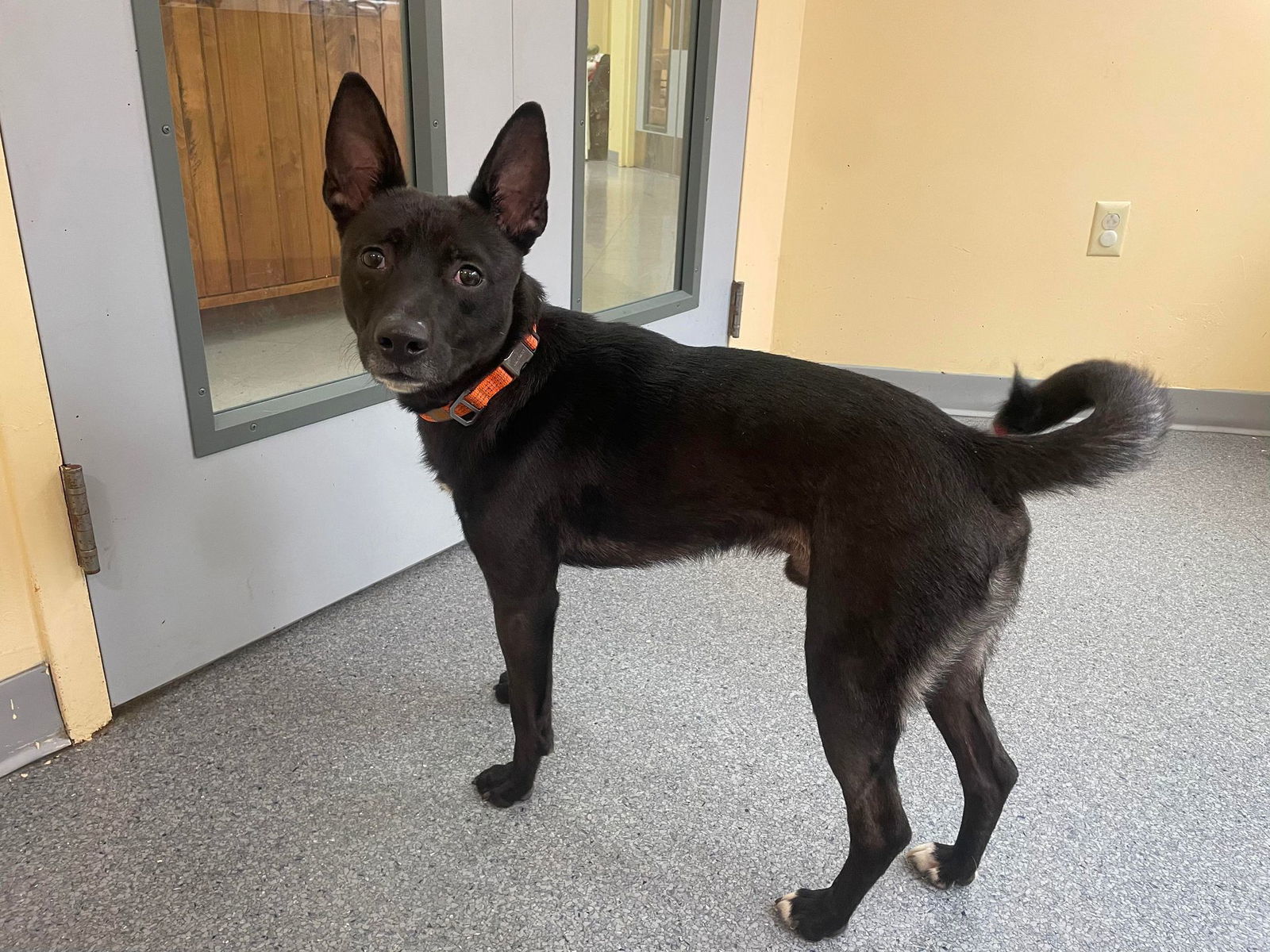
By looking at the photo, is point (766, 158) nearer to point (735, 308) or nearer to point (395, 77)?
point (735, 308)

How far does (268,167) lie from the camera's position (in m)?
1.79

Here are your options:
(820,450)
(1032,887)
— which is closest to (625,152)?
(820,450)

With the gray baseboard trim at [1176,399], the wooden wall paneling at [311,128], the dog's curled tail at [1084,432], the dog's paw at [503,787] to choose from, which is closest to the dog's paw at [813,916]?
the dog's paw at [503,787]

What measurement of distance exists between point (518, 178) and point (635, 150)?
147cm

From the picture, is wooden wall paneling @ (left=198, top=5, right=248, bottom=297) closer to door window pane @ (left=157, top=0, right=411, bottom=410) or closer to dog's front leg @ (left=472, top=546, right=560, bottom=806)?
door window pane @ (left=157, top=0, right=411, bottom=410)

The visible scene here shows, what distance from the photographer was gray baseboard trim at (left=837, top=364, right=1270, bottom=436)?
10.1 feet

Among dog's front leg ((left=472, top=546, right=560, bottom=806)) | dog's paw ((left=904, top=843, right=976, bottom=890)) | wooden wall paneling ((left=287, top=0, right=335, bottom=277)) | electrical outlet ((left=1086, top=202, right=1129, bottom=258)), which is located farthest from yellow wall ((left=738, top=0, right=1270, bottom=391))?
dog's paw ((left=904, top=843, right=976, bottom=890))

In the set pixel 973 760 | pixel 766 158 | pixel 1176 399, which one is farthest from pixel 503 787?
pixel 1176 399

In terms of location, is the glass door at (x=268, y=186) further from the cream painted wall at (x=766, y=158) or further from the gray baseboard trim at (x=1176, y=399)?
the gray baseboard trim at (x=1176, y=399)

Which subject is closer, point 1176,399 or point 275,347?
point 275,347

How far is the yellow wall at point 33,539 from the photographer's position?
4.16ft

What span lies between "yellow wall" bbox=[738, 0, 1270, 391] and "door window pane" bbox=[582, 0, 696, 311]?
33cm

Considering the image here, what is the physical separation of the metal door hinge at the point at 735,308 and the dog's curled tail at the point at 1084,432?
184 centimetres

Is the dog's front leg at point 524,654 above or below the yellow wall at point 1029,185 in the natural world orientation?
below
